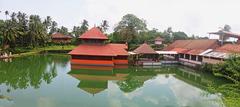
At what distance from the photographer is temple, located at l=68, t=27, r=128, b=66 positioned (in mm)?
29109

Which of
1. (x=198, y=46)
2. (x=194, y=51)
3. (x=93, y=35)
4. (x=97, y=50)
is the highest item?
(x=93, y=35)

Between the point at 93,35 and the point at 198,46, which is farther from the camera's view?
the point at 198,46

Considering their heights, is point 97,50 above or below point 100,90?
above

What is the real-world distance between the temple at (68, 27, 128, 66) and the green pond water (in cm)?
353

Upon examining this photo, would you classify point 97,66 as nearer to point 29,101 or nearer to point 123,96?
point 123,96

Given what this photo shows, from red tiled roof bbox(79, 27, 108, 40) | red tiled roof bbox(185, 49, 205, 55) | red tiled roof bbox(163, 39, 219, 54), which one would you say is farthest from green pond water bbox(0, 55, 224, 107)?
red tiled roof bbox(163, 39, 219, 54)

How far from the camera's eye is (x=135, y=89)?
720 inches

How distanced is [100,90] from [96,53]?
11.8 meters

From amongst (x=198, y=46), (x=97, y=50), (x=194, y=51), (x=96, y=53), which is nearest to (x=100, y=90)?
(x=96, y=53)

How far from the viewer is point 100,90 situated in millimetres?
17516

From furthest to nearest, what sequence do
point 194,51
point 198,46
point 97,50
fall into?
1. point 198,46
2. point 194,51
3. point 97,50

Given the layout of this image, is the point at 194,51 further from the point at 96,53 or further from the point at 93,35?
the point at 96,53

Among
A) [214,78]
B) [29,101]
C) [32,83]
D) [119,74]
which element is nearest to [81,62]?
[119,74]

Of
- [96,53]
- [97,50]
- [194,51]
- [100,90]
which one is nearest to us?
[100,90]
